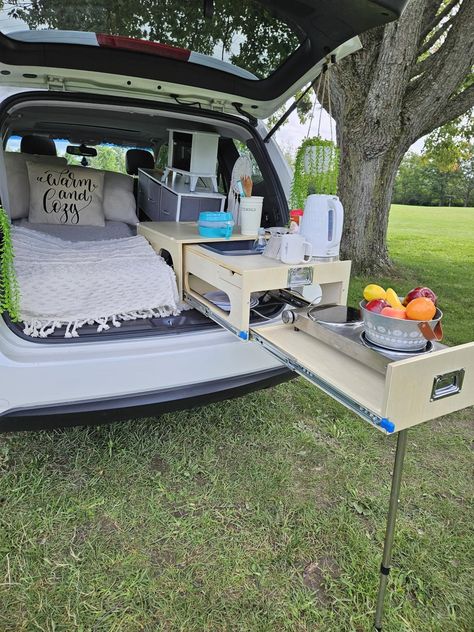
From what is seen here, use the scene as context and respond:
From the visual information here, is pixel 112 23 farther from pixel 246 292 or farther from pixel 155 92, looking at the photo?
pixel 246 292

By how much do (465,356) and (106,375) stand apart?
3.26ft

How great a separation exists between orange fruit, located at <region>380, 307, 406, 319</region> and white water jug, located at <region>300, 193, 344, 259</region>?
46 cm

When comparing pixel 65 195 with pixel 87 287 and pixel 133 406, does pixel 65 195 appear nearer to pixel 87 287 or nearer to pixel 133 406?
pixel 87 287

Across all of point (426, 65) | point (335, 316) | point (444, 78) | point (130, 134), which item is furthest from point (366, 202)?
point (335, 316)

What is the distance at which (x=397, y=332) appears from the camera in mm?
1008

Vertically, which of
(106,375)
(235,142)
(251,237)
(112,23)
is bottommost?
(106,375)

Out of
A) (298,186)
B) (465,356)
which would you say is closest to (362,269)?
(298,186)

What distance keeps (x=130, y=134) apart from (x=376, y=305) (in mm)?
2739

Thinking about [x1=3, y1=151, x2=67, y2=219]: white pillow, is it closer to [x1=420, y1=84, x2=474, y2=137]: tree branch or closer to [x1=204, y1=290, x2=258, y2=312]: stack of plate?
[x1=204, y1=290, x2=258, y2=312]: stack of plate

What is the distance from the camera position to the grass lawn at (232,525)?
3.93 ft

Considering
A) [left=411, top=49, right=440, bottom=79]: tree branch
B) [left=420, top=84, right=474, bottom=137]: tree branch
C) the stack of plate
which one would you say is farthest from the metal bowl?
[left=420, top=84, right=474, bottom=137]: tree branch

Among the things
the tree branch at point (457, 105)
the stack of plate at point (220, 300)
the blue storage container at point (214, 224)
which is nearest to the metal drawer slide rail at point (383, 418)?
the stack of plate at point (220, 300)

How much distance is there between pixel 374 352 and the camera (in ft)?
3.34

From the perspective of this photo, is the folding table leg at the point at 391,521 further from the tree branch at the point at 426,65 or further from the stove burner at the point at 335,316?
the tree branch at the point at 426,65
